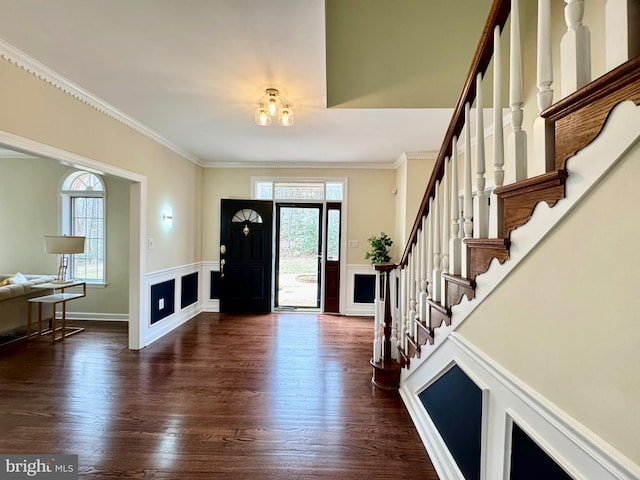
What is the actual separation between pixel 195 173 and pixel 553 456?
5.08m

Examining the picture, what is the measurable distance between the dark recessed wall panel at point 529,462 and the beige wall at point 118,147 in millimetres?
Answer: 3264

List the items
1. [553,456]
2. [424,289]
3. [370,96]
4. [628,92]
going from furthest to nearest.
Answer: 1. [370,96]
2. [424,289]
3. [553,456]
4. [628,92]

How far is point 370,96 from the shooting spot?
9.01 ft

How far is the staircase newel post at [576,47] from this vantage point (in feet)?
2.49

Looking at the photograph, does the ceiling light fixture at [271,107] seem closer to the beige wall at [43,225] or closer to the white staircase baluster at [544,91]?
the white staircase baluster at [544,91]

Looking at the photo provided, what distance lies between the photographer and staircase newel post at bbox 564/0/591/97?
76 centimetres

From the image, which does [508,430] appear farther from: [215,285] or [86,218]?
[86,218]

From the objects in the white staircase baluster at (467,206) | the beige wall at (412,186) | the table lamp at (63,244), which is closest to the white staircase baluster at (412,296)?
the white staircase baluster at (467,206)

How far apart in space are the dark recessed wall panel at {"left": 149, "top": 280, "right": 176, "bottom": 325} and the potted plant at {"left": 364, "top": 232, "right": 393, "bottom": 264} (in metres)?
2.90

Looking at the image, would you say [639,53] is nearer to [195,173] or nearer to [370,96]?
[370,96]

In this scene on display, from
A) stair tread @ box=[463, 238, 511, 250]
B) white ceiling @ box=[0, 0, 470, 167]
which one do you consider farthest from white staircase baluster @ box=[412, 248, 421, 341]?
white ceiling @ box=[0, 0, 470, 167]

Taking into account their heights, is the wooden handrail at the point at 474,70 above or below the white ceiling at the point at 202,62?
below

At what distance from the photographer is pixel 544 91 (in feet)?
2.89

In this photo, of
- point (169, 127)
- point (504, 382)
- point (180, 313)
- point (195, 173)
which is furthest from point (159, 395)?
point (195, 173)
